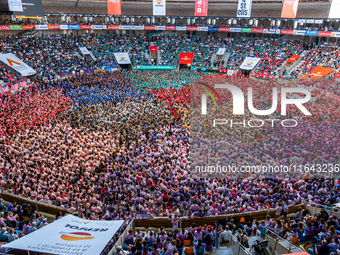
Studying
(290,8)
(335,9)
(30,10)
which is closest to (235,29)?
(290,8)

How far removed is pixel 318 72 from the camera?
36.1 meters

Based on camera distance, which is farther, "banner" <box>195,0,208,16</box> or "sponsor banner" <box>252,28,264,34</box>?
"sponsor banner" <box>252,28,264,34</box>

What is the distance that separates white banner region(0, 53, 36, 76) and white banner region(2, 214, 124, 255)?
31.1 m

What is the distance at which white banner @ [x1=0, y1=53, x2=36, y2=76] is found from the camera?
3331 centimetres

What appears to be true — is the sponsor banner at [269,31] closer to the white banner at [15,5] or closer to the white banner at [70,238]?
the white banner at [15,5]

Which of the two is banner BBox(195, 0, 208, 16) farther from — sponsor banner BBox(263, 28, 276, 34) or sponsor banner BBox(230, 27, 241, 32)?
sponsor banner BBox(263, 28, 276, 34)

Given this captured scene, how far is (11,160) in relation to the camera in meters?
14.0

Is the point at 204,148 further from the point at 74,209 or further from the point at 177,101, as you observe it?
the point at 177,101

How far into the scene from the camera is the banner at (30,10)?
36.6 m

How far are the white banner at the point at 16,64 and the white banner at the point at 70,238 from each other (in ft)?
102

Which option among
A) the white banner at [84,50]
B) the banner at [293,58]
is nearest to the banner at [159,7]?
the white banner at [84,50]

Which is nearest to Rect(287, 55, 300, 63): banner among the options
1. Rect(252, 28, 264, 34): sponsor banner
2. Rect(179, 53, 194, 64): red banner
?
Rect(252, 28, 264, 34): sponsor banner

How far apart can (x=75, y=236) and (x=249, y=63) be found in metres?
41.7

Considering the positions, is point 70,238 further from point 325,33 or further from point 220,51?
point 325,33
